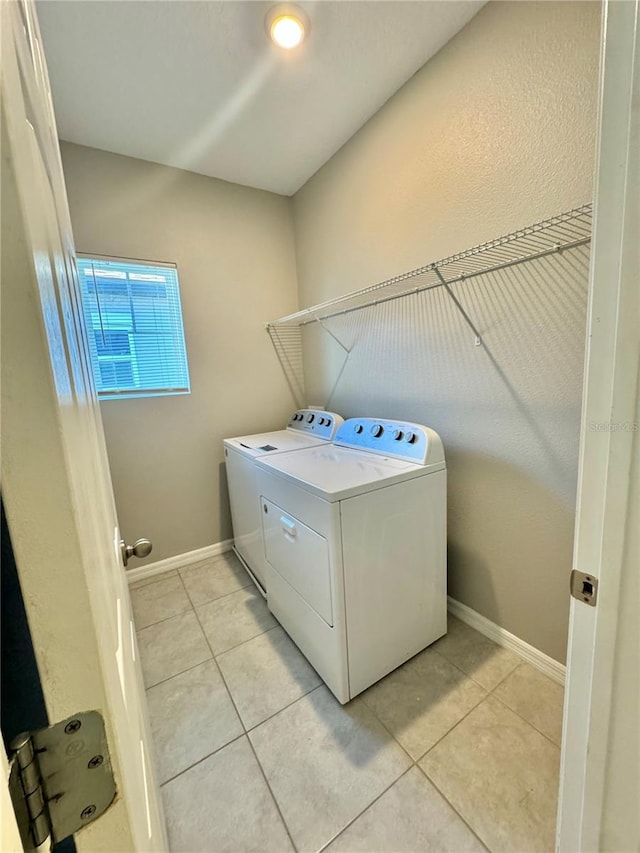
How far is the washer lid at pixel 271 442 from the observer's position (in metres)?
2.03

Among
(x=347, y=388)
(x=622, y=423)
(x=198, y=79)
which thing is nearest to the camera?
(x=622, y=423)

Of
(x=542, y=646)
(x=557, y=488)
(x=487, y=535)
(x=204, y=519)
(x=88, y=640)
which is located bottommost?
(x=542, y=646)

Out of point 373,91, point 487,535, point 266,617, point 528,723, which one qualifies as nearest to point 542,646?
point 528,723

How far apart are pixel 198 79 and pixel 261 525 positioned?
2.20 meters

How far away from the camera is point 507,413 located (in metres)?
1.51

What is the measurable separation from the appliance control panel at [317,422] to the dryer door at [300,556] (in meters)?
0.67

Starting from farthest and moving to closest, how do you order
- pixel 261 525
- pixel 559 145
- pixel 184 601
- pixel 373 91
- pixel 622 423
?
pixel 184 601 → pixel 261 525 → pixel 373 91 → pixel 559 145 → pixel 622 423

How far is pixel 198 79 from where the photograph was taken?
1.61 m

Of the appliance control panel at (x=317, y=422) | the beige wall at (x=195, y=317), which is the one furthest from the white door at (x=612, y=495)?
the beige wall at (x=195, y=317)

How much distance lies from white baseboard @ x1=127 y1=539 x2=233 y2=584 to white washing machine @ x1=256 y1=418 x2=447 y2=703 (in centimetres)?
99

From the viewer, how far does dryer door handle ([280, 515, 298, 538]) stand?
4.91 feet

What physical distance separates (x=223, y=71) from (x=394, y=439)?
1889mm

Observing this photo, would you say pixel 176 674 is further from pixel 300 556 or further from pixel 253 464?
pixel 253 464

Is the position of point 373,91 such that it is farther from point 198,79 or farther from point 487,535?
point 487,535
